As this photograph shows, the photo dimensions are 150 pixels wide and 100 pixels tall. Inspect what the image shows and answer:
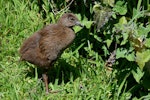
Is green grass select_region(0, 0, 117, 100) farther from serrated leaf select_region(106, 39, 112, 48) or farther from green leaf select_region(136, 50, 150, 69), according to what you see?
green leaf select_region(136, 50, 150, 69)

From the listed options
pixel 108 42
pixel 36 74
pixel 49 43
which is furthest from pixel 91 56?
pixel 49 43

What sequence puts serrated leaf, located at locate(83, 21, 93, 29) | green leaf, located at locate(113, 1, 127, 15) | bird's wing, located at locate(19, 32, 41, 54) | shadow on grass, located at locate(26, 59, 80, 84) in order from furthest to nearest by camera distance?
serrated leaf, located at locate(83, 21, 93, 29)
shadow on grass, located at locate(26, 59, 80, 84)
green leaf, located at locate(113, 1, 127, 15)
bird's wing, located at locate(19, 32, 41, 54)

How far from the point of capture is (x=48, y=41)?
16.2ft

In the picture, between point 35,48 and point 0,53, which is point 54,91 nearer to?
point 35,48

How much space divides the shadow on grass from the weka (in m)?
0.26

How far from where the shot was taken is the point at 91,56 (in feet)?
18.8

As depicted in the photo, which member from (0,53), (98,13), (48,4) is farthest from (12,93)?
(48,4)

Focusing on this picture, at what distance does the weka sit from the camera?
4.95m

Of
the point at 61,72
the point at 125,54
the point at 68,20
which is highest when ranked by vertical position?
the point at 68,20

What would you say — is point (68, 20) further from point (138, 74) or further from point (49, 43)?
point (138, 74)

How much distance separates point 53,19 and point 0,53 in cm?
78

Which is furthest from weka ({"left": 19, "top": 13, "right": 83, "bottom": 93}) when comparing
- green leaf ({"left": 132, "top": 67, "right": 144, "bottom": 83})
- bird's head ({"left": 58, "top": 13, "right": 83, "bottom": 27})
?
green leaf ({"left": 132, "top": 67, "right": 144, "bottom": 83})

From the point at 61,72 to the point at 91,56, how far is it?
0.47 meters

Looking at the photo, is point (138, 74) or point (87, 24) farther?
point (87, 24)
